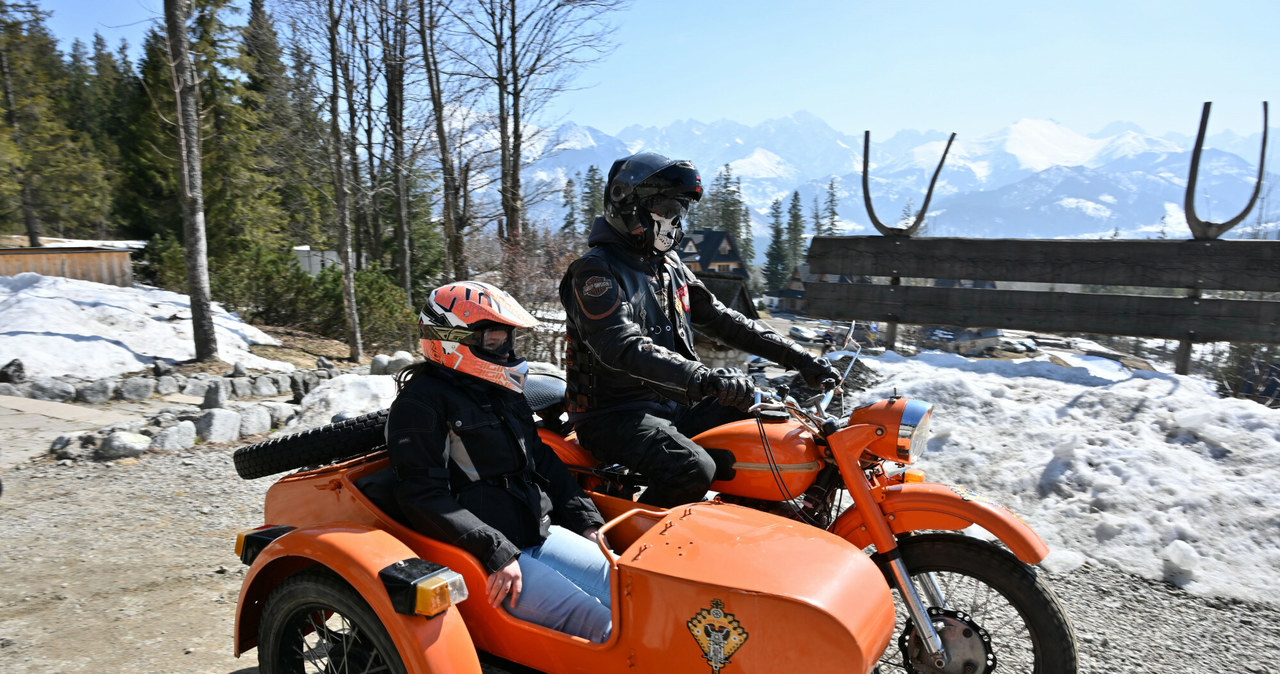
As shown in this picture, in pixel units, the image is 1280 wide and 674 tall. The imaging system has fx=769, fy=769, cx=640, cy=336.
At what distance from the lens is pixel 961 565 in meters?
2.83

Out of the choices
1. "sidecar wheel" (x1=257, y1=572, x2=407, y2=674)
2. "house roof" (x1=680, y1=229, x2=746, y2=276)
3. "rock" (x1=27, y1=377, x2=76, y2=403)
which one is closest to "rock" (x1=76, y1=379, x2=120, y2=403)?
"rock" (x1=27, y1=377, x2=76, y2=403)

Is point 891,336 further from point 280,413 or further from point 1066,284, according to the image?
point 280,413

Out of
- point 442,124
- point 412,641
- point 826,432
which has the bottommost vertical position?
point 412,641

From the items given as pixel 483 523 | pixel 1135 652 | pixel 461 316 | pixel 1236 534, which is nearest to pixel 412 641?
pixel 483 523

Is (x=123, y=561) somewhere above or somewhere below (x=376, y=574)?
below

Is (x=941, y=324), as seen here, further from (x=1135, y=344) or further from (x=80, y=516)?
(x=80, y=516)

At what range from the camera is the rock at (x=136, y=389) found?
9375 mm

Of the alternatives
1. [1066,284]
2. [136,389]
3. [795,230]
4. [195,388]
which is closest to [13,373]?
[136,389]

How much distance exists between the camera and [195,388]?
10141 mm

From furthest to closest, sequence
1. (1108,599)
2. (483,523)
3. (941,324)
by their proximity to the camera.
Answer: (941,324) → (1108,599) → (483,523)

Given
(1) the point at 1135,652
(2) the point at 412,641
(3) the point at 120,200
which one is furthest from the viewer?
(3) the point at 120,200

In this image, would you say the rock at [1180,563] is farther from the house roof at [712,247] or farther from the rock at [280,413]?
the house roof at [712,247]

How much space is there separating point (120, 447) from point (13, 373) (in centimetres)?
416

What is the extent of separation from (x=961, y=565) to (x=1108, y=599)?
1983 millimetres
